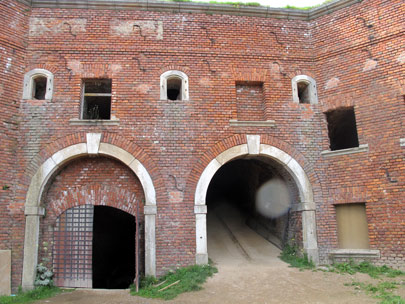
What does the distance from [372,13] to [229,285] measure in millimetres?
7985

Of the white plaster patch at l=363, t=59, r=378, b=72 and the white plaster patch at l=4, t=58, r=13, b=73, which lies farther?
the white plaster patch at l=363, t=59, r=378, b=72

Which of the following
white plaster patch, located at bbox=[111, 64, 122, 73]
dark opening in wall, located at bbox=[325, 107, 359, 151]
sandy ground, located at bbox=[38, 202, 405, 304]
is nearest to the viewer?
sandy ground, located at bbox=[38, 202, 405, 304]

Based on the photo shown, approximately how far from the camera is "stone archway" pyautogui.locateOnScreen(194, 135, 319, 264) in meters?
8.01

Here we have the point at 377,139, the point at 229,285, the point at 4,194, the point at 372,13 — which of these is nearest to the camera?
the point at 229,285

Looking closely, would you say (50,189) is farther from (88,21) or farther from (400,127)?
(400,127)

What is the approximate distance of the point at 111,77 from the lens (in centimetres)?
870

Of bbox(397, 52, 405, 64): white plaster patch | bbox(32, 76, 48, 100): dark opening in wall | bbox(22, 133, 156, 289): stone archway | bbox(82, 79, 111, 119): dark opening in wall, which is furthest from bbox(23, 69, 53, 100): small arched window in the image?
bbox(397, 52, 405, 64): white plaster patch

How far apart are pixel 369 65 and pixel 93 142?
7.50 m

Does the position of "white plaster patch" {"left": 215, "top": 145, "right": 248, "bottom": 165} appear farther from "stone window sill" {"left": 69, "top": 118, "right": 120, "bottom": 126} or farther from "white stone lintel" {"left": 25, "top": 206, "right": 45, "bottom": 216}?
"white stone lintel" {"left": 25, "top": 206, "right": 45, "bottom": 216}

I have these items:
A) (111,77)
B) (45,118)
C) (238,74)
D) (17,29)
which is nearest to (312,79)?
(238,74)

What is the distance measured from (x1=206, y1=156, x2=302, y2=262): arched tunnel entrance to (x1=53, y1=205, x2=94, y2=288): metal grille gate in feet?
10.6

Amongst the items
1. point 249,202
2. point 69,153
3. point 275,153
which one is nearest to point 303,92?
point 275,153

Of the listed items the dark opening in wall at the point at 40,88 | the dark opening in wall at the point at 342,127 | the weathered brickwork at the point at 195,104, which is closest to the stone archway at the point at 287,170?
the weathered brickwork at the point at 195,104

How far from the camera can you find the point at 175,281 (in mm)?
7281
